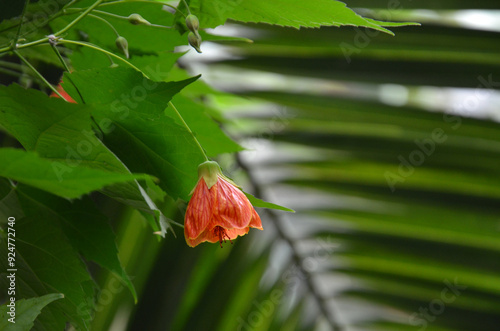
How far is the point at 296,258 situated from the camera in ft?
4.03

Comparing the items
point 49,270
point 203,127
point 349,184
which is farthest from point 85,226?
point 349,184

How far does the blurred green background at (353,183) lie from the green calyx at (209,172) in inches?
14.8

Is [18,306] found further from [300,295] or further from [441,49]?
[300,295]

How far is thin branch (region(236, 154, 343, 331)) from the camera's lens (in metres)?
1.11

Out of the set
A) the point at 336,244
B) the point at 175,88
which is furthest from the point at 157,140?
the point at 336,244

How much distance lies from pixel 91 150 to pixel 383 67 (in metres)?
0.73

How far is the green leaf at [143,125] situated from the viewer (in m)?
0.34

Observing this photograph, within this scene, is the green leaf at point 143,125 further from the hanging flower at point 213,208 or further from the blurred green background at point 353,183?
the blurred green background at point 353,183

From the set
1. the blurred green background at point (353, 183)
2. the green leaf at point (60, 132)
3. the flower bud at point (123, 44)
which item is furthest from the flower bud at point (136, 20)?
the blurred green background at point (353, 183)

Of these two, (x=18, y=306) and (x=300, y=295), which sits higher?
(x=300, y=295)

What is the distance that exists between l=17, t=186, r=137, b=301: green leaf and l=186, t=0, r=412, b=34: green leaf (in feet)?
0.54

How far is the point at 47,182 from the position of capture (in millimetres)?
246

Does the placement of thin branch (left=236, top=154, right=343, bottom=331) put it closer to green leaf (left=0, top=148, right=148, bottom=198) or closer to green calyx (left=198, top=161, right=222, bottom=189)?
green calyx (left=198, top=161, right=222, bottom=189)

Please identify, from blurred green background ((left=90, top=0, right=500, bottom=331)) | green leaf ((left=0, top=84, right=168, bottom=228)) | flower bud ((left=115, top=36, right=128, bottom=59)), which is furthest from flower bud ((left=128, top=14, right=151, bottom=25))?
blurred green background ((left=90, top=0, right=500, bottom=331))
